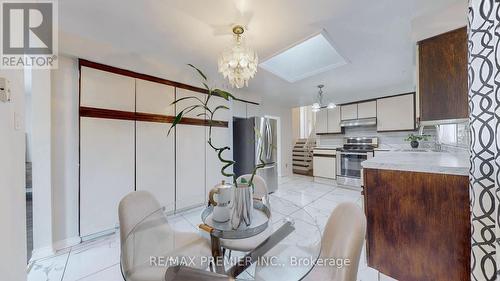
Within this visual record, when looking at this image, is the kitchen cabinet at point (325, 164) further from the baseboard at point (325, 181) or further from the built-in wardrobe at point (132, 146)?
the built-in wardrobe at point (132, 146)

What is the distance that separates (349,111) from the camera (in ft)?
15.5

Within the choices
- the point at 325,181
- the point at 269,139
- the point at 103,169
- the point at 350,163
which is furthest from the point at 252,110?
the point at 103,169

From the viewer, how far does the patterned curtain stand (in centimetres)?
77

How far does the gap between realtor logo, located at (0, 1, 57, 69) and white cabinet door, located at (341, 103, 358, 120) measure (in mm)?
5354

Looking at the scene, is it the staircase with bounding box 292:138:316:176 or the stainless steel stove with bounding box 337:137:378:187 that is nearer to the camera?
the stainless steel stove with bounding box 337:137:378:187

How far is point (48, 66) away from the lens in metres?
1.95

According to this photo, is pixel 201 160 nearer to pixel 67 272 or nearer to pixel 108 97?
pixel 108 97

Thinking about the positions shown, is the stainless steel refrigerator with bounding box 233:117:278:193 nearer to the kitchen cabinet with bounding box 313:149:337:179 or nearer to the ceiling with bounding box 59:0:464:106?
the ceiling with bounding box 59:0:464:106

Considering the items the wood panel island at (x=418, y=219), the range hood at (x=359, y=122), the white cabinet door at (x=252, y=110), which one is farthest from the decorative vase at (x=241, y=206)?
the range hood at (x=359, y=122)

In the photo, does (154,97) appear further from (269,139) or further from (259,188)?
(269,139)

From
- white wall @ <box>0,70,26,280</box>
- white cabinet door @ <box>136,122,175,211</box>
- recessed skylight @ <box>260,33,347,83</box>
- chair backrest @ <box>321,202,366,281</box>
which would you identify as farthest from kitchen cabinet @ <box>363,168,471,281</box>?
white cabinet door @ <box>136,122,175,211</box>

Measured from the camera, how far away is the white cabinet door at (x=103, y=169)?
2.12 metres

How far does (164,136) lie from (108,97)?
0.85 meters

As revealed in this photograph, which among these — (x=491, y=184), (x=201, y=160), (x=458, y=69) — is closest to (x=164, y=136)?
(x=201, y=160)
